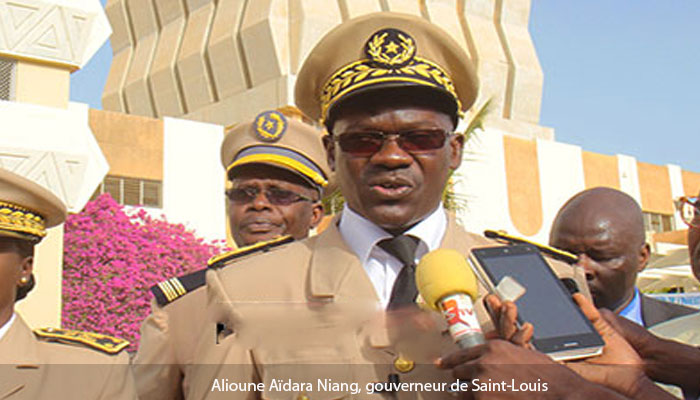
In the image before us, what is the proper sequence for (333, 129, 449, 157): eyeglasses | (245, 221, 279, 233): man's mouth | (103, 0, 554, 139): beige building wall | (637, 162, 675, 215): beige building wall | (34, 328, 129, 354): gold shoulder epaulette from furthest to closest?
(637, 162, 675, 215): beige building wall, (103, 0, 554, 139): beige building wall, (245, 221, 279, 233): man's mouth, (34, 328, 129, 354): gold shoulder epaulette, (333, 129, 449, 157): eyeglasses

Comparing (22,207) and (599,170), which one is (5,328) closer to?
(22,207)

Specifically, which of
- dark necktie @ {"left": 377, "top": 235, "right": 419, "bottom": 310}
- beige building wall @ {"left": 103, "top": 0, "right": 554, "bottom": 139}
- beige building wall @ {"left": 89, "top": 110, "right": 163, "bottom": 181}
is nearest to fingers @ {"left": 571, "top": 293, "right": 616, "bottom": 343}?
dark necktie @ {"left": 377, "top": 235, "right": 419, "bottom": 310}

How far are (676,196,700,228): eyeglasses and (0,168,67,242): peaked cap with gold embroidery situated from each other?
7.84 ft

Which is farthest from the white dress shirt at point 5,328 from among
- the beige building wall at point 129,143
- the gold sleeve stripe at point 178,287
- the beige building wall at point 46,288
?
the beige building wall at point 129,143

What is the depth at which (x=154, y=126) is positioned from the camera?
20.1m

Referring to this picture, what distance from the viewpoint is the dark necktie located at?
187cm

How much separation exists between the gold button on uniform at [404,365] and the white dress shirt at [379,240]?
0.22 meters

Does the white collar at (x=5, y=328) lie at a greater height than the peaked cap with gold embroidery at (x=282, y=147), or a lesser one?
lesser

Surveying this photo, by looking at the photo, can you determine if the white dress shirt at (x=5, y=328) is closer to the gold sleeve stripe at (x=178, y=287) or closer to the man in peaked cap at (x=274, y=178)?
the gold sleeve stripe at (x=178, y=287)

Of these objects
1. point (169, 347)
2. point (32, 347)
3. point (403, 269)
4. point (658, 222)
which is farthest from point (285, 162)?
point (658, 222)

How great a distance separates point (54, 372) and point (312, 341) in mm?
1365

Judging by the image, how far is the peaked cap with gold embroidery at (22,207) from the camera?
9.16ft

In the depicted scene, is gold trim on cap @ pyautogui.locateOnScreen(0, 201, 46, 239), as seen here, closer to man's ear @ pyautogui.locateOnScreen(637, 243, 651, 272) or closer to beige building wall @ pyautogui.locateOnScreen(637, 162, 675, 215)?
man's ear @ pyautogui.locateOnScreen(637, 243, 651, 272)

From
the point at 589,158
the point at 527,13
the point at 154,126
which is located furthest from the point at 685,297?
the point at 527,13
